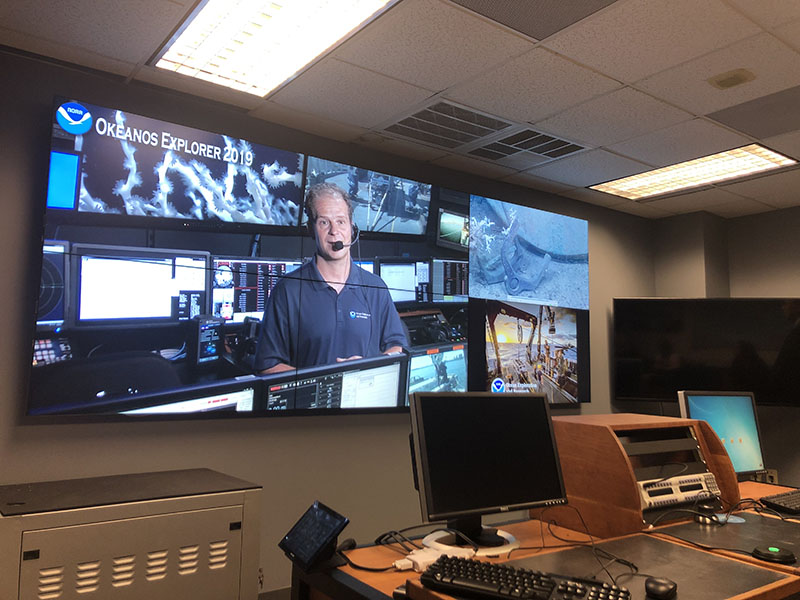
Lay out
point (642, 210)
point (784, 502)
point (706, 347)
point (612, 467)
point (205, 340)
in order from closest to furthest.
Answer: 1. point (612, 467)
2. point (784, 502)
3. point (205, 340)
4. point (706, 347)
5. point (642, 210)

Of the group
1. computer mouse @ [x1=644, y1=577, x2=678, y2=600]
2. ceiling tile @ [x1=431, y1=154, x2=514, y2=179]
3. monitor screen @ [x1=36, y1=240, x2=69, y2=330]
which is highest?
ceiling tile @ [x1=431, y1=154, x2=514, y2=179]

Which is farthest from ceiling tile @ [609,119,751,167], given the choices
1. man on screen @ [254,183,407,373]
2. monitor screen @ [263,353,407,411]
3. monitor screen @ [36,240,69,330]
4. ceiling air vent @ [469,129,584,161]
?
monitor screen @ [36,240,69,330]

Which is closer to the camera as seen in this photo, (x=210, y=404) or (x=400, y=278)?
(x=210, y=404)

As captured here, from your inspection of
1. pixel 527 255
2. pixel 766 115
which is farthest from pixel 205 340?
pixel 766 115

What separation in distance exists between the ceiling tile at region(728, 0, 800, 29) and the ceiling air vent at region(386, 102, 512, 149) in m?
1.29

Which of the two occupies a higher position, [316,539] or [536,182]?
[536,182]

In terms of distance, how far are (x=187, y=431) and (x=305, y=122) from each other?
1767mm

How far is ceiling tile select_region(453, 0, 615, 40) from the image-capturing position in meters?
2.21

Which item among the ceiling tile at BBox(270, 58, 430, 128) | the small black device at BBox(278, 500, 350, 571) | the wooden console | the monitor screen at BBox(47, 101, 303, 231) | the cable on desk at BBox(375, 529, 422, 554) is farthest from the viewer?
the ceiling tile at BBox(270, 58, 430, 128)

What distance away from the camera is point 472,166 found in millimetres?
4094

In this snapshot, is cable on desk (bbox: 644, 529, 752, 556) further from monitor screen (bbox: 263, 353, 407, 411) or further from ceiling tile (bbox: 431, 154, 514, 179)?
ceiling tile (bbox: 431, 154, 514, 179)

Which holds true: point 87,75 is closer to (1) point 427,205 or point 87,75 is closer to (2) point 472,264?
(1) point 427,205

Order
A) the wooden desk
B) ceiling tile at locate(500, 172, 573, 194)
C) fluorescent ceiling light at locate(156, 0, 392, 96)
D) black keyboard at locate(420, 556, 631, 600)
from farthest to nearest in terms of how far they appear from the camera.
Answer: ceiling tile at locate(500, 172, 573, 194) < fluorescent ceiling light at locate(156, 0, 392, 96) < the wooden desk < black keyboard at locate(420, 556, 631, 600)

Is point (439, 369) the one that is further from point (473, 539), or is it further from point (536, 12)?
point (536, 12)
